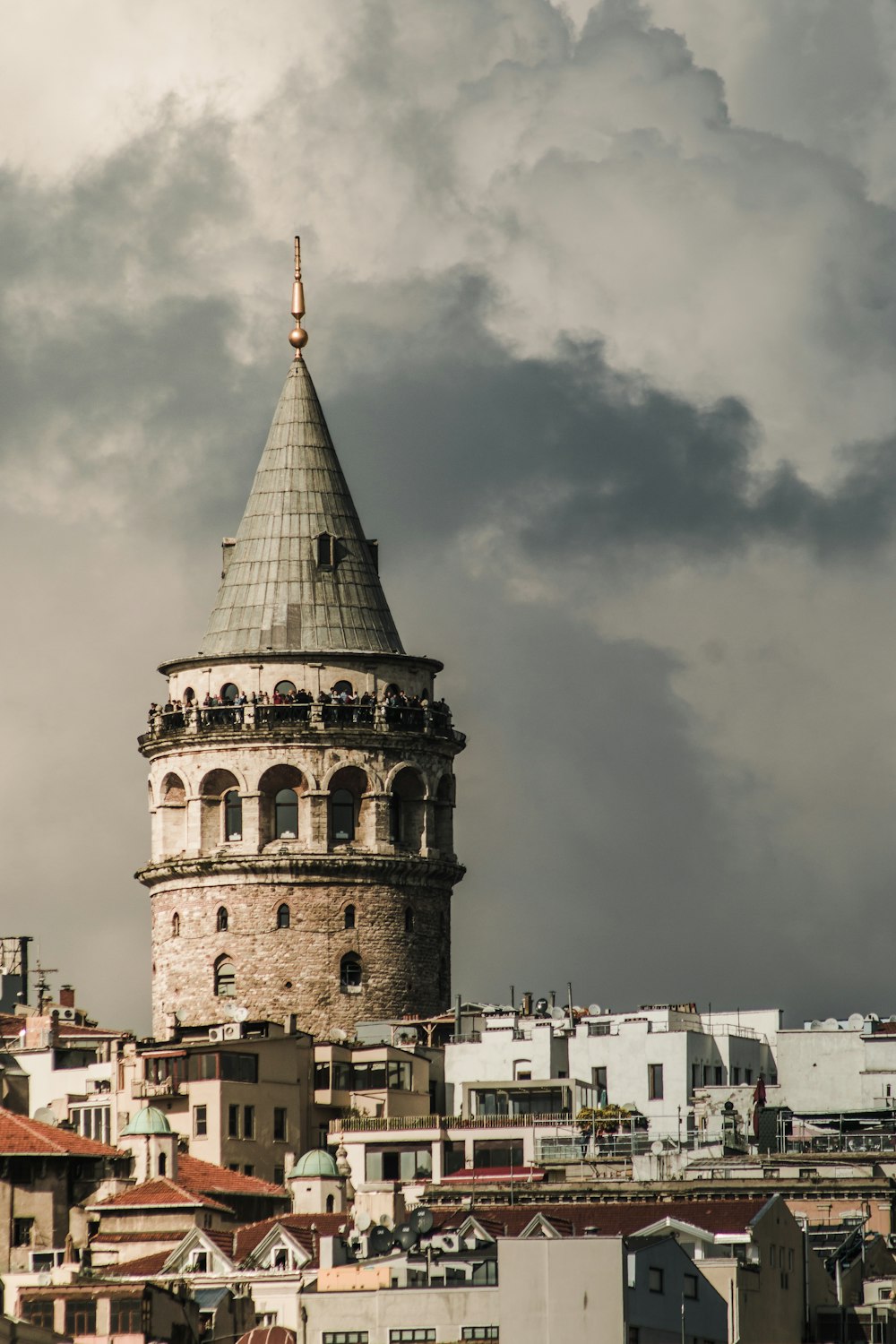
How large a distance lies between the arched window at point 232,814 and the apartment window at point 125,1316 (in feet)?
98.3

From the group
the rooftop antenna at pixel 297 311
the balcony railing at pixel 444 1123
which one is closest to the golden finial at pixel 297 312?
the rooftop antenna at pixel 297 311

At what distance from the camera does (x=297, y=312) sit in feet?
472

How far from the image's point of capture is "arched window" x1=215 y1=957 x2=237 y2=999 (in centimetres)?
13638

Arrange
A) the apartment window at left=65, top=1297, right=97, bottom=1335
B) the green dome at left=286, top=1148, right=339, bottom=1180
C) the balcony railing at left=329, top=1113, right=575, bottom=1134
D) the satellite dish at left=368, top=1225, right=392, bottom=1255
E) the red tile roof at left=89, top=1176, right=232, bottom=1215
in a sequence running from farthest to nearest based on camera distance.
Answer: the balcony railing at left=329, top=1113, right=575, bottom=1134 < the green dome at left=286, top=1148, right=339, bottom=1180 < the red tile roof at left=89, top=1176, right=232, bottom=1215 < the satellite dish at left=368, top=1225, right=392, bottom=1255 < the apartment window at left=65, top=1297, right=97, bottom=1335

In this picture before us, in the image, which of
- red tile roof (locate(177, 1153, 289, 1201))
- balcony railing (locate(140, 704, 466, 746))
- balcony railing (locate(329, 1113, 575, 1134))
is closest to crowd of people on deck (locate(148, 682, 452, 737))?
balcony railing (locate(140, 704, 466, 746))

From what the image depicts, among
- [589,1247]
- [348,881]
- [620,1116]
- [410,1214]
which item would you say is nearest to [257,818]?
[348,881]

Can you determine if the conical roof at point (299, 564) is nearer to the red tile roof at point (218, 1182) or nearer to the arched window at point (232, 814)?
the arched window at point (232, 814)

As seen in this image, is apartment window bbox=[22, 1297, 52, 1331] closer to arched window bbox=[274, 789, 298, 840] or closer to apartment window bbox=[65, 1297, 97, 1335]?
apartment window bbox=[65, 1297, 97, 1335]

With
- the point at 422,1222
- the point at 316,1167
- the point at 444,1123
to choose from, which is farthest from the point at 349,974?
the point at 422,1222

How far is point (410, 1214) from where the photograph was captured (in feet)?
374

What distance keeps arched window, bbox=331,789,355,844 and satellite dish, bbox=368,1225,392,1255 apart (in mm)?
26885

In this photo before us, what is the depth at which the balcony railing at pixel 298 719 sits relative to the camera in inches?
5389

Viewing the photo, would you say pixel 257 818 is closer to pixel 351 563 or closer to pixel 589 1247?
pixel 351 563

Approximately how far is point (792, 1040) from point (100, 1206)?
24871mm
